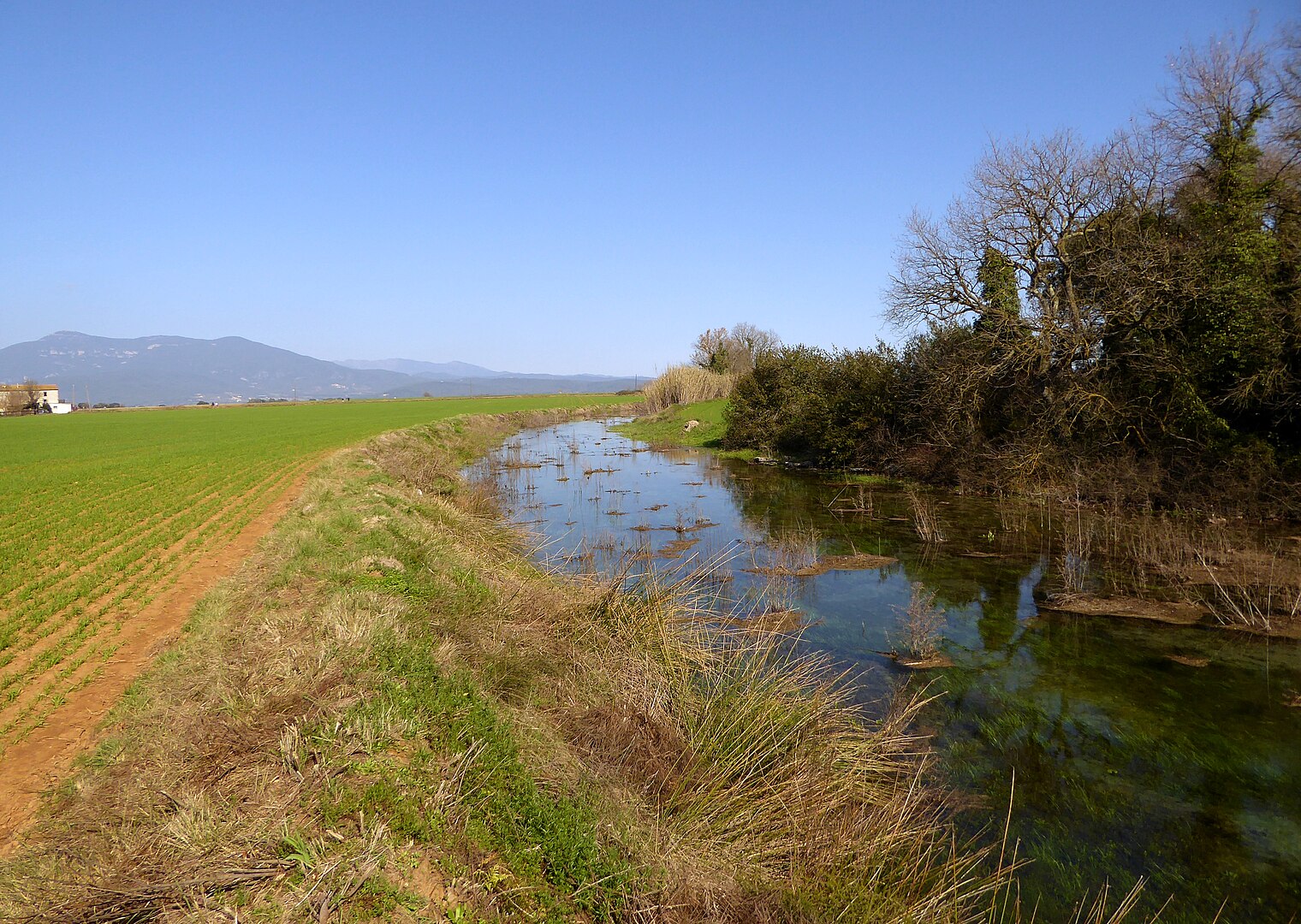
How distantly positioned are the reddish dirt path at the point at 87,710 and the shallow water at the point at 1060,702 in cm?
545

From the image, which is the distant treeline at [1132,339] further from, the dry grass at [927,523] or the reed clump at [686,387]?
the reed clump at [686,387]

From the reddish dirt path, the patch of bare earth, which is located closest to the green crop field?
the reddish dirt path

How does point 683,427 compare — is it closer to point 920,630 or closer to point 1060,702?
point 920,630

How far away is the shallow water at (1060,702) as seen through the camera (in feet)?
16.0

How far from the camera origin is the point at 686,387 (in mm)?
52406

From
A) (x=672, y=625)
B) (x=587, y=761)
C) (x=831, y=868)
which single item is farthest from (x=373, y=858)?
(x=672, y=625)

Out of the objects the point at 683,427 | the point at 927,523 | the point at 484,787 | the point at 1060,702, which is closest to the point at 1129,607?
the point at 1060,702

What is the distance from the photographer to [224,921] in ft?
10.2

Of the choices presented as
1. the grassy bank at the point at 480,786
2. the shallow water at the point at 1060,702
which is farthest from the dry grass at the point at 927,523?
the grassy bank at the point at 480,786

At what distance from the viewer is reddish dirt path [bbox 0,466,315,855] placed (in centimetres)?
473

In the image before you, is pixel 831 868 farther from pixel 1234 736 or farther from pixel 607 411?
pixel 607 411

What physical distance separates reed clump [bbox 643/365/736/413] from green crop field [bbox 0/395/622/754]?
2539 cm

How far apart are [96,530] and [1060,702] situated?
57.0ft

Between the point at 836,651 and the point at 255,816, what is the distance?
666cm
